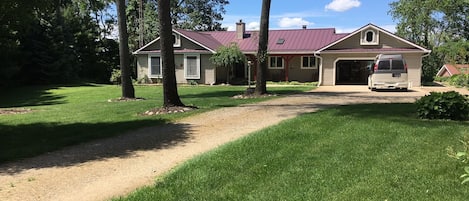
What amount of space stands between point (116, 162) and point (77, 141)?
2.30 metres

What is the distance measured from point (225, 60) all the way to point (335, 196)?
27.1 m

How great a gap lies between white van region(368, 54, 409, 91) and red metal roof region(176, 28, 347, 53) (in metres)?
10.6

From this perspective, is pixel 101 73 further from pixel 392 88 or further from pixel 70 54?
pixel 392 88

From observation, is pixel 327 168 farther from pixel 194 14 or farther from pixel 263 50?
pixel 194 14

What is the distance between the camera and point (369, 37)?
30.0 m

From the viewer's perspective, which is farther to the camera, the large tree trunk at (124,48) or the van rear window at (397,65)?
the van rear window at (397,65)

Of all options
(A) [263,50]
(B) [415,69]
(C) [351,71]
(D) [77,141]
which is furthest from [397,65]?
(D) [77,141]

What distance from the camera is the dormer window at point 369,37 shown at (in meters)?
29.8

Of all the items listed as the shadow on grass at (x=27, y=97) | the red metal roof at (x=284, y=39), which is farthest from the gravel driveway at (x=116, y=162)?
the red metal roof at (x=284, y=39)

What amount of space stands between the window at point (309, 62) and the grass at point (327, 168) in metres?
26.0

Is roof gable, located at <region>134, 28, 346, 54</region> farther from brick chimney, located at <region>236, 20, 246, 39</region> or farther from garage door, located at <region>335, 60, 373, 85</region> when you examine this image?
garage door, located at <region>335, 60, 373, 85</region>

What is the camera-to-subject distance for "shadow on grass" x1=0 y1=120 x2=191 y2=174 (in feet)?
23.9

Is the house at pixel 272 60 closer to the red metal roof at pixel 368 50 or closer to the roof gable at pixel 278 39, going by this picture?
the roof gable at pixel 278 39

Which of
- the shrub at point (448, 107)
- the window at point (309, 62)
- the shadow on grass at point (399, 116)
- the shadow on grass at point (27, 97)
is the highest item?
the window at point (309, 62)
